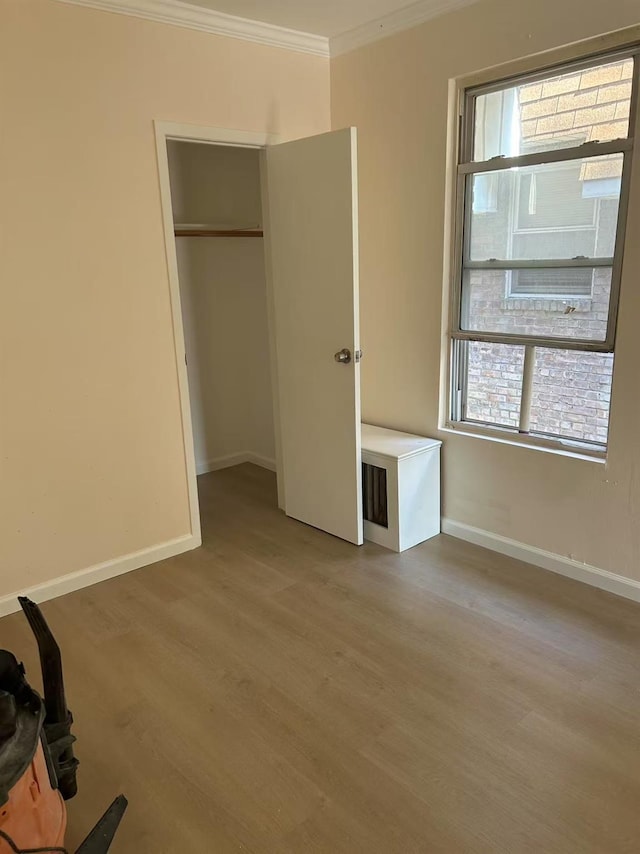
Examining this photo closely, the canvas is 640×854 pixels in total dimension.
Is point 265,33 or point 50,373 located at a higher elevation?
point 265,33

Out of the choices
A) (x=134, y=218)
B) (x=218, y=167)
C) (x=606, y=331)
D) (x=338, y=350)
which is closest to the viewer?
(x=606, y=331)

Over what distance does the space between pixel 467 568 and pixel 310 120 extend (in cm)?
250

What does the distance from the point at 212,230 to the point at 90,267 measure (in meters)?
1.48

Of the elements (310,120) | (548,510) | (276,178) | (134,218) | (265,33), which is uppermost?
(265,33)

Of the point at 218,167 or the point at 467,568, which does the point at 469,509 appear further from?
the point at 218,167

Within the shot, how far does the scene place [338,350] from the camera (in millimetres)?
3045

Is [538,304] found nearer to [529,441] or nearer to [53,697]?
[529,441]

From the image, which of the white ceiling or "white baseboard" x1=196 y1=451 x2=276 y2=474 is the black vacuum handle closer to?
the white ceiling

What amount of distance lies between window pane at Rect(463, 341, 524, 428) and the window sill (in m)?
0.06

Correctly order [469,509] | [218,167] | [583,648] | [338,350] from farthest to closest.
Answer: [218,167]
[469,509]
[338,350]
[583,648]

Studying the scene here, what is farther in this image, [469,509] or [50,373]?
[469,509]

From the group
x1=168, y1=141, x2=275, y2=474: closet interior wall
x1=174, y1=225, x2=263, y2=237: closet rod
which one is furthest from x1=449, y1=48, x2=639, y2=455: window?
x1=168, y1=141, x2=275, y2=474: closet interior wall

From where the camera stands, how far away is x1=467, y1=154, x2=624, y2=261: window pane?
252cm

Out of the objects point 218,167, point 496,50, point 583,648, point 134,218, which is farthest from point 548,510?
point 218,167
